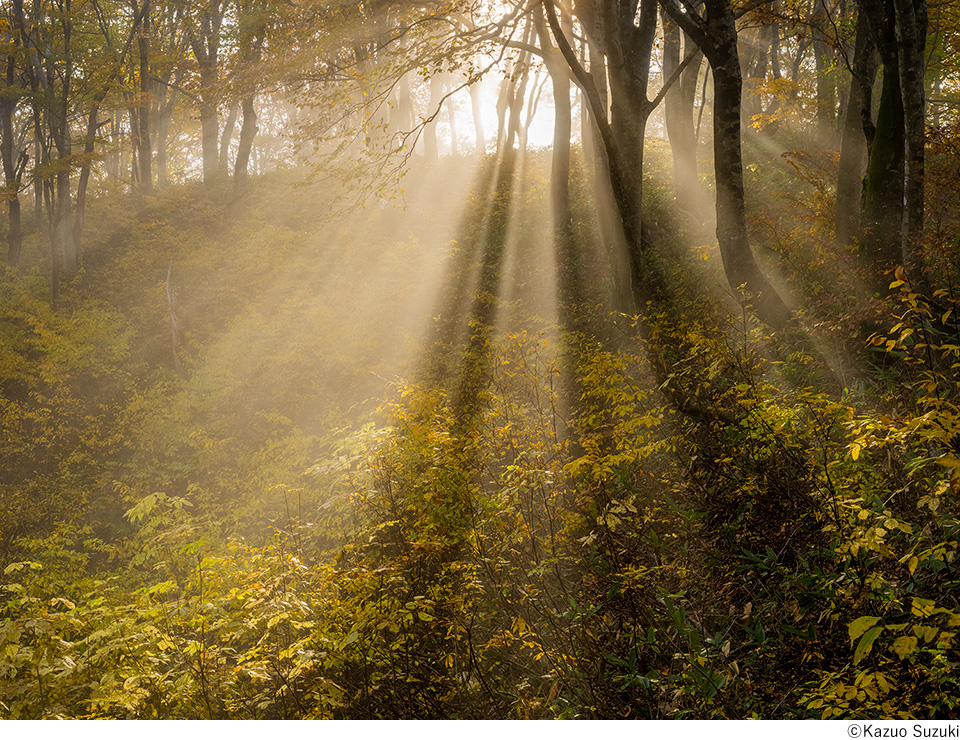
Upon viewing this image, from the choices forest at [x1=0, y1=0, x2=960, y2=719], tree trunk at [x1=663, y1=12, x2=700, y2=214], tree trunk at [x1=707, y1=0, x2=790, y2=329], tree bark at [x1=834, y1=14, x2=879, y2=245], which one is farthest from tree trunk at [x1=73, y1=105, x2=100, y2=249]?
tree bark at [x1=834, y1=14, x2=879, y2=245]

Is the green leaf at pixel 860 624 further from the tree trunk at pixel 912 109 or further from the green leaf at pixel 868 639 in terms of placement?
the tree trunk at pixel 912 109

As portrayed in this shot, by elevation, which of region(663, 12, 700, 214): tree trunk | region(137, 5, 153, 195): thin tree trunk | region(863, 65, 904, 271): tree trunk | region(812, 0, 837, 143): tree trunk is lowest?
region(863, 65, 904, 271): tree trunk

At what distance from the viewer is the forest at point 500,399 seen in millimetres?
3080

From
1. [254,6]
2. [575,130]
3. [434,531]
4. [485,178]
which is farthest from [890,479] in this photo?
[575,130]

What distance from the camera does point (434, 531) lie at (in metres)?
4.50

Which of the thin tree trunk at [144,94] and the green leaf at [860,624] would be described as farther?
the thin tree trunk at [144,94]

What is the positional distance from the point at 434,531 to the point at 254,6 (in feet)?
49.7

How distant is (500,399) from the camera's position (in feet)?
20.7

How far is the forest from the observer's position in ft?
10.1

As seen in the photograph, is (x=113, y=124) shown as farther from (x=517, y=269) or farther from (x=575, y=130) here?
(x=517, y=269)

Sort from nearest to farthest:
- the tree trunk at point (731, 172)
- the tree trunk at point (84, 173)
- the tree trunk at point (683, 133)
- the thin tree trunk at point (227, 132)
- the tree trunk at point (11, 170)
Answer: the tree trunk at point (731, 172), the tree trunk at point (683, 133), the tree trunk at point (84, 173), the tree trunk at point (11, 170), the thin tree trunk at point (227, 132)

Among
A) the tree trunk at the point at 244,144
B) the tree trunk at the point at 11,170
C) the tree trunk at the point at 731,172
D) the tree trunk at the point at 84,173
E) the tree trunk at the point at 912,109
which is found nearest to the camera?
the tree trunk at the point at 912,109

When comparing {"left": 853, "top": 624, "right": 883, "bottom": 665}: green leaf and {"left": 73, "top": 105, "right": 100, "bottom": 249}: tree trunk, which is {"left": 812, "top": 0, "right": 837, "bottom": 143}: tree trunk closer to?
{"left": 853, "top": 624, "right": 883, "bottom": 665}: green leaf

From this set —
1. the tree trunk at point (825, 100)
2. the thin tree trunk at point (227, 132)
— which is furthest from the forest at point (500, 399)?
the thin tree trunk at point (227, 132)
